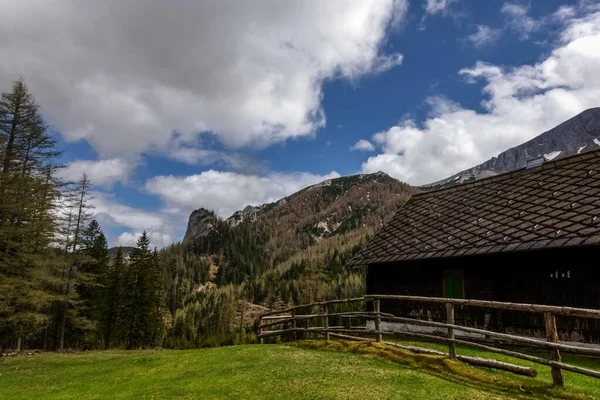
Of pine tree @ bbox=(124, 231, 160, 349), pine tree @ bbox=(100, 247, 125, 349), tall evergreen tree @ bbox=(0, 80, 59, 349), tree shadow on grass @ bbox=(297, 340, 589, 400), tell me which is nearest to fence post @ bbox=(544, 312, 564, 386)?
tree shadow on grass @ bbox=(297, 340, 589, 400)

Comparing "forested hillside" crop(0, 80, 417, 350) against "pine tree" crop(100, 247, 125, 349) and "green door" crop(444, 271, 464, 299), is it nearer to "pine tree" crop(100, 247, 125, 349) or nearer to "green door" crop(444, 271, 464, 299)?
"pine tree" crop(100, 247, 125, 349)

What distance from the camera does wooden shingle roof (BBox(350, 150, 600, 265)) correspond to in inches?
610

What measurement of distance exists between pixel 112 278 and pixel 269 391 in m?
47.6

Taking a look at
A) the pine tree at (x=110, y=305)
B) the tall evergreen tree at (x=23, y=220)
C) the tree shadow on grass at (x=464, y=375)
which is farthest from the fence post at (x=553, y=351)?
the pine tree at (x=110, y=305)

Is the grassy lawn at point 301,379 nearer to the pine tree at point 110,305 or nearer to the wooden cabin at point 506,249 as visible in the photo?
the wooden cabin at point 506,249

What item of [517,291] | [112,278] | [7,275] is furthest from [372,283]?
[112,278]

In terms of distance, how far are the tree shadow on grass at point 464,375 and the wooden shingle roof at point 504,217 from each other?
688cm

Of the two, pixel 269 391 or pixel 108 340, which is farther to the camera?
pixel 108 340

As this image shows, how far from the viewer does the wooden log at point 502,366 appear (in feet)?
30.4

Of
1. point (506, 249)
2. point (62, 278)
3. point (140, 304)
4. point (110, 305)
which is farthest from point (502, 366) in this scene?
point (110, 305)

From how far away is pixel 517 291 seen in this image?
16.6 meters

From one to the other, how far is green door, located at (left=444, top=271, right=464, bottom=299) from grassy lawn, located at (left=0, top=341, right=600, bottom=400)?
486 cm

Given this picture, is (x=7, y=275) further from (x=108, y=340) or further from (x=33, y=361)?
(x=108, y=340)

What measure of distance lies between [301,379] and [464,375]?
3922mm
